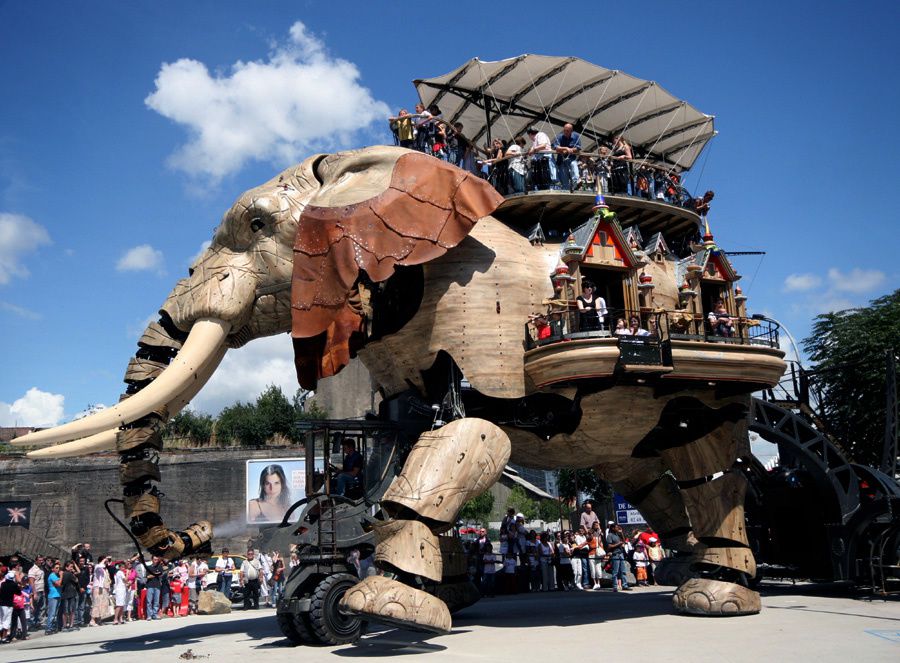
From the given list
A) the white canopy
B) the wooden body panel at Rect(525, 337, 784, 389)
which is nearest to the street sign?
the white canopy

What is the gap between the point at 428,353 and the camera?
9.44 metres

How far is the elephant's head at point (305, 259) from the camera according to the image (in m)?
8.95

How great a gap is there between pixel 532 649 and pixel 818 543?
781 centimetres

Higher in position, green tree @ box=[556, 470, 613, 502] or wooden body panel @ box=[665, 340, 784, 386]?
wooden body panel @ box=[665, 340, 784, 386]

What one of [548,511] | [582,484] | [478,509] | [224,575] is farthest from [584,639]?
[548,511]

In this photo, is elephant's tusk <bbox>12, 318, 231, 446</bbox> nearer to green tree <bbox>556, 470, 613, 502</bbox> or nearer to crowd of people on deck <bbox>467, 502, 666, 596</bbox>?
crowd of people on deck <bbox>467, 502, 666, 596</bbox>

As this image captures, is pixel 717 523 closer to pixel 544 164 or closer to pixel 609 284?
pixel 609 284

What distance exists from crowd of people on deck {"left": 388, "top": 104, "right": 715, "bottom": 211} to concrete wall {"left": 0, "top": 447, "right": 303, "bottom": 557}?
64.1ft

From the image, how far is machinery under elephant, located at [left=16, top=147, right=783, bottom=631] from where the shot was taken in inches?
338

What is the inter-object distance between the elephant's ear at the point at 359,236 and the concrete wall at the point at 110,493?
2075cm

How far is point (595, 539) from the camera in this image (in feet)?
57.5

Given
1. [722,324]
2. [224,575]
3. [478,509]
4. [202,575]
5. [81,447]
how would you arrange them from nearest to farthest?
[81,447], [722,324], [202,575], [224,575], [478,509]

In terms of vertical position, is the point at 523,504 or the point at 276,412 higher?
the point at 276,412

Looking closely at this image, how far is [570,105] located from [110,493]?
21593 mm
